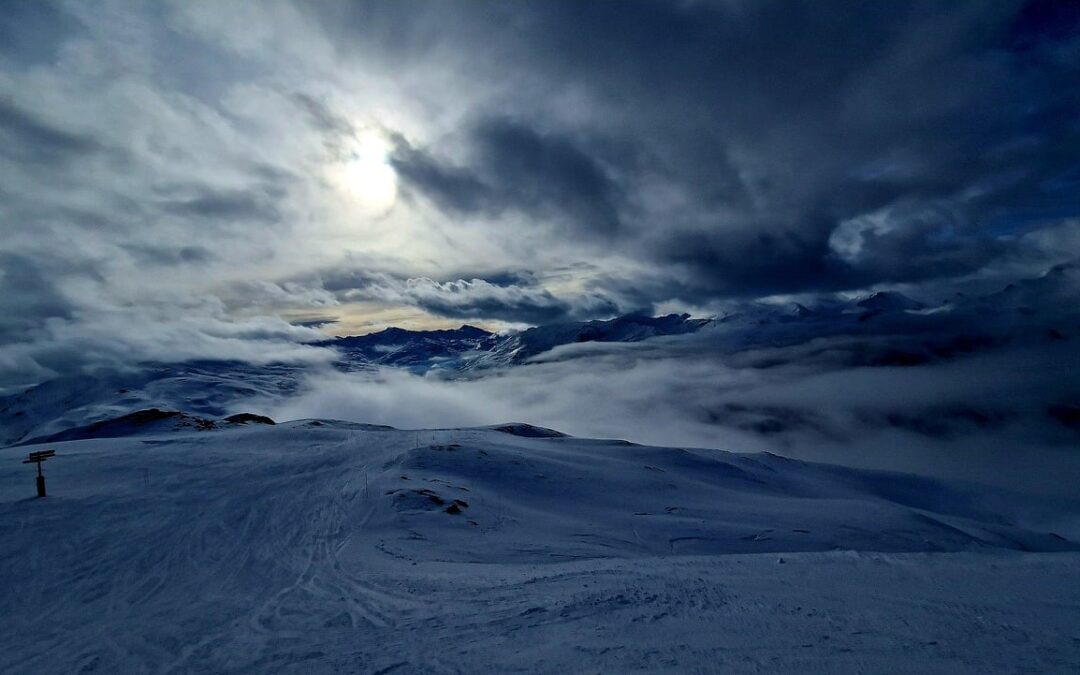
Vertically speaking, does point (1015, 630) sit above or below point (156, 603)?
above

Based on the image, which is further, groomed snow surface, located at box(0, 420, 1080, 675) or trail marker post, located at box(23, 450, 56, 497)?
trail marker post, located at box(23, 450, 56, 497)

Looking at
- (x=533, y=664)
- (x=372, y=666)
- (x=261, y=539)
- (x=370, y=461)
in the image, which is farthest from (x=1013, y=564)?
(x=370, y=461)

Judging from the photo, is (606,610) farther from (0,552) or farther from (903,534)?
(903,534)

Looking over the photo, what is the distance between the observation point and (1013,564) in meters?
12.3

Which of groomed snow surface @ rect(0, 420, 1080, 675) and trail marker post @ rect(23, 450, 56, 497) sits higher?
trail marker post @ rect(23, 450, 56, 497)

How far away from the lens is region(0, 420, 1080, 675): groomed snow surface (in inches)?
320

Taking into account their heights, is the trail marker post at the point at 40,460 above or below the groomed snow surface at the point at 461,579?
above

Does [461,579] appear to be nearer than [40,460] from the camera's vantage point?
Yes

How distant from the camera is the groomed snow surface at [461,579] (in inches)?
320

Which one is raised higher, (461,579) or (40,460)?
(40,460)

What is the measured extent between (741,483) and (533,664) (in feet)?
111

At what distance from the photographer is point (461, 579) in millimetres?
12773

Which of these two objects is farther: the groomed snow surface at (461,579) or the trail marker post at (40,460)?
the trail marker post at (40,460)

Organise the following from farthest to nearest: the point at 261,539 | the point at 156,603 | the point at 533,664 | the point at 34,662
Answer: the point at 261,539 < the point at 156,603 < the point at 34,662 < the point at 533,664
